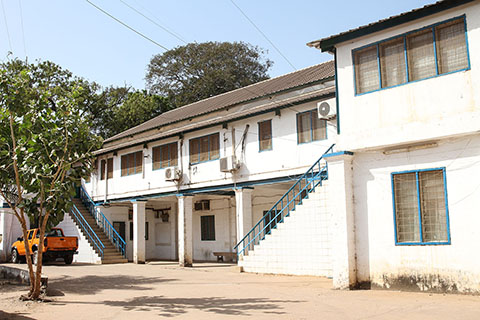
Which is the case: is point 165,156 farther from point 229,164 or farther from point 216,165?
point 229,164

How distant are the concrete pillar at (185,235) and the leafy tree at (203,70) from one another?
2621cm

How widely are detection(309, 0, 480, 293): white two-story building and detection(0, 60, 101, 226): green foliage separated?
586 cm

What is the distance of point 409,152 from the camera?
35.9ft

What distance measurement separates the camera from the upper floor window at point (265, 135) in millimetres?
18219

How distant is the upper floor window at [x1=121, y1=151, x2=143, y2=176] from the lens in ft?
79.4

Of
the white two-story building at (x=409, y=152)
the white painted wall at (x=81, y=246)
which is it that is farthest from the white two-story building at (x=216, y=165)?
the white painted wall at (x=81, y=246)

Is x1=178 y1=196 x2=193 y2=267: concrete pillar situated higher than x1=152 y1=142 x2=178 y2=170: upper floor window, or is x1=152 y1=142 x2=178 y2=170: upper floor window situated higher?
x1=152 y1=142 x2=178 y2=170: upper floor window

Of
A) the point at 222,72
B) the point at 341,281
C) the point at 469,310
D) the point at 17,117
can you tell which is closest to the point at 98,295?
the point at 17,117

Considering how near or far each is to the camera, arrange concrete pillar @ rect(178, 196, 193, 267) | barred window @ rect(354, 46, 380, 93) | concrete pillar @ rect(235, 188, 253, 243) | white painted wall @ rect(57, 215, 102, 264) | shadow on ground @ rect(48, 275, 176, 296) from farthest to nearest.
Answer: white painted wall @ rect(57, 215, 102, 264), concrete pillar @ rect(178, 196, 193, 267), concrete pillar @ rect(235, 188, 253, 243), shadow on ground @ rect(48, 275, 176, 296), barred window @ rect(354, 46, 380, 93)

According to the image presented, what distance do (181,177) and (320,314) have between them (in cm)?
1376

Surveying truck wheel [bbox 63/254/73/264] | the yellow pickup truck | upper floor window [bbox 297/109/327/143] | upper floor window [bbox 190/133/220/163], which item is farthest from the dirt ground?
truck wheel [bbox 63/254/73/264]

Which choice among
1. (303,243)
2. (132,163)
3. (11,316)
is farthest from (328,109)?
(132,163)

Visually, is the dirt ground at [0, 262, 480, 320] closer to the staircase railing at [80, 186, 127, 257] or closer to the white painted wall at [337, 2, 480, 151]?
the white painted wall at [337, 2, 480, 151]

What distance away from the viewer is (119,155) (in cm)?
2556
